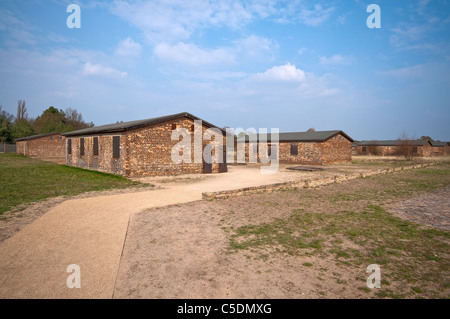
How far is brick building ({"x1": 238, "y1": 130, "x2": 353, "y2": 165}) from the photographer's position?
30.0 m

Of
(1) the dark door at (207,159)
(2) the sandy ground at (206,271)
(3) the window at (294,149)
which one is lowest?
(2) the sandy ground at (206,271)

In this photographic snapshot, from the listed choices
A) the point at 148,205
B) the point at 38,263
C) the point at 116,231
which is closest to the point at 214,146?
the point at 148,205

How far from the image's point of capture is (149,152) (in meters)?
17.2

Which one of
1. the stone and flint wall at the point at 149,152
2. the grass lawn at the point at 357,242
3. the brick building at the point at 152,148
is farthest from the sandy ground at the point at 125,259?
the brick building at the point at 152,148

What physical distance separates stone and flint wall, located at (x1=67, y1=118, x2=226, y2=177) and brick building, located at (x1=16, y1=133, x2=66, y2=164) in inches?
923

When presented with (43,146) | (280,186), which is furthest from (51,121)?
(280,186)

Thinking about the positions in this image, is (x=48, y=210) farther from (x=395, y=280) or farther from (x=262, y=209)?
(x=395, y=280)

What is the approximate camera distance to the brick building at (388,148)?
4991 centimetres

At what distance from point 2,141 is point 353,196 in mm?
65722

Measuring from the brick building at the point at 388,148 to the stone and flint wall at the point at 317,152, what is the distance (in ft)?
79.3

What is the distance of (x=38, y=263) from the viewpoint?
14.5 ft
